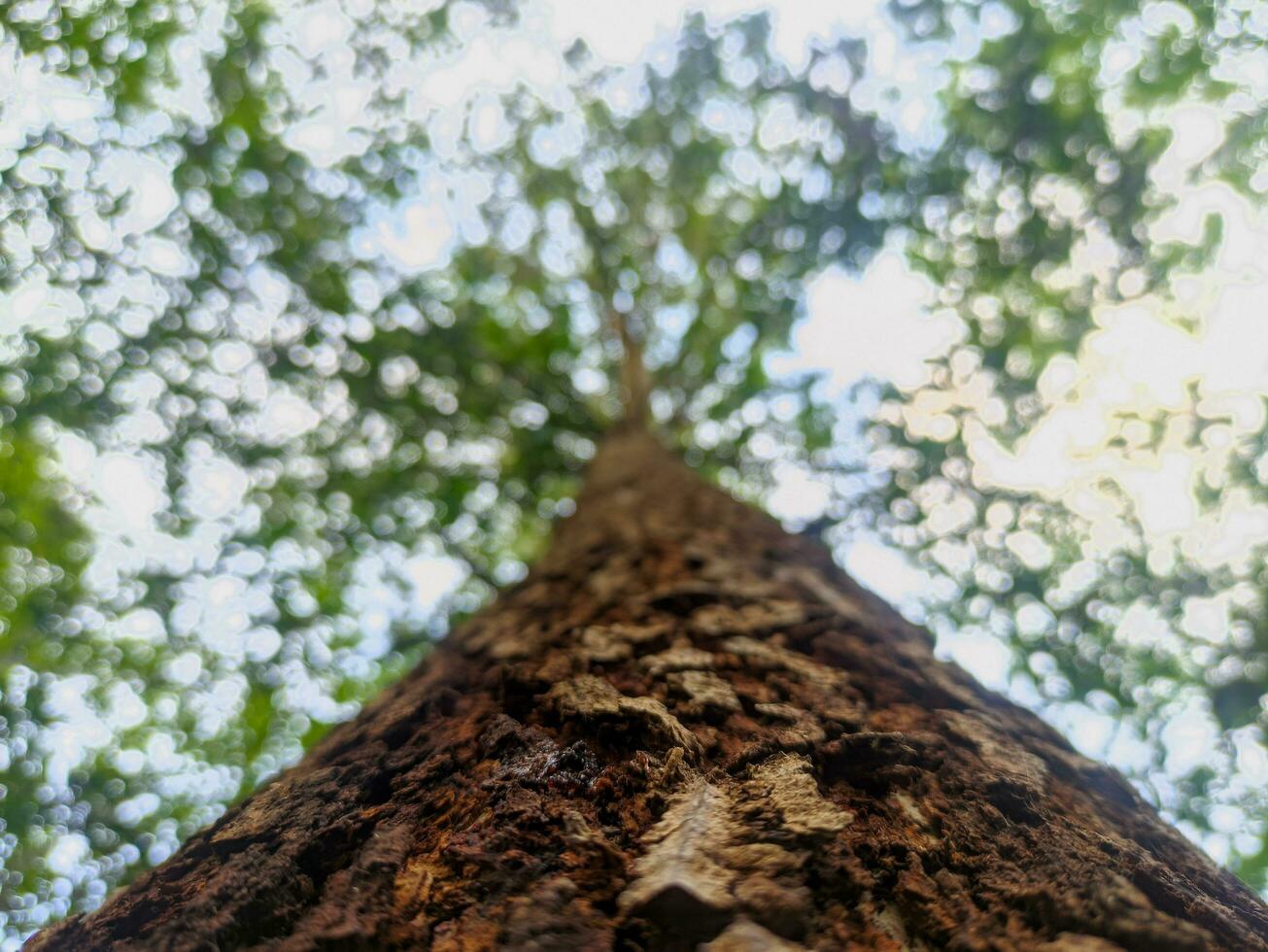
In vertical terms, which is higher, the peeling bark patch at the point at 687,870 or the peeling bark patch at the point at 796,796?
the peeling bark patch at the point at 796,796

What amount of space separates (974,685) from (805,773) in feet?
3.41

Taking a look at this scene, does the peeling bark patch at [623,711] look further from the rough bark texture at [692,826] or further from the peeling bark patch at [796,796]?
the peeling bark patch at [796,796]

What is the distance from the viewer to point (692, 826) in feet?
4.36

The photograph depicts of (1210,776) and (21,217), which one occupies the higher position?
(1210,776)

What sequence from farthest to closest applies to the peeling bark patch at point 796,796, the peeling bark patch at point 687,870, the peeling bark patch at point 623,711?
the peeling bark patch at point 623,711 → the peeling bark patch at point 796,796 → the peeling bark patch at point 687,870

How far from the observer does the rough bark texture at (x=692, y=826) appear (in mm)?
1180

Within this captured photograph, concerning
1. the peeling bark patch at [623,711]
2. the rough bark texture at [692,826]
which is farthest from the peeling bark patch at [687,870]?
the peeling bark patch at [623,711]

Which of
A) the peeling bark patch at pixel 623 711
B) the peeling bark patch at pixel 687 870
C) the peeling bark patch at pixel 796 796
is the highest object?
the peeling bark patch at pixel 796 796

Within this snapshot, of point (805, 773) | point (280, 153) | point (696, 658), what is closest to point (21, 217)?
point (280, 153)

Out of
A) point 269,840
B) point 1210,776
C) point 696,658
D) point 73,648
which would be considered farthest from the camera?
point 73,648

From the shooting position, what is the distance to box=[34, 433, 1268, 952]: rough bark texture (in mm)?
1180

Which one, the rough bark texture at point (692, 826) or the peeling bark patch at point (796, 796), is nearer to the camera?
the rough bark texture at point (692, 826)

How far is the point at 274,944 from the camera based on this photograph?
3.96 ft

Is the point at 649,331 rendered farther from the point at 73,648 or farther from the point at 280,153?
the point at 73,648
